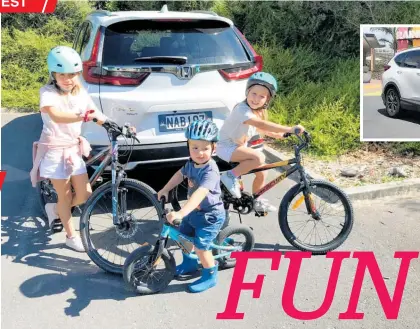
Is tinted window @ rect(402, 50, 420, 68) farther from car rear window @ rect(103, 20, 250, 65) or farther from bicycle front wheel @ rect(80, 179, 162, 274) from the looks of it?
bicycle front wheel @ rect(80, 179, 162, 274)

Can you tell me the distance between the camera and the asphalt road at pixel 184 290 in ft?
11.0

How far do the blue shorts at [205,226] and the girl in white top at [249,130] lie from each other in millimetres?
676

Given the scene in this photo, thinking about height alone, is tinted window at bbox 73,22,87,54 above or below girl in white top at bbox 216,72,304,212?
above

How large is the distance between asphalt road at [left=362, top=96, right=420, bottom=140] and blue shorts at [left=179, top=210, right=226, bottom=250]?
3405mm

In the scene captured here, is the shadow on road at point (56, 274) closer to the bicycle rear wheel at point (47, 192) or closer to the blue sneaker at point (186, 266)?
the bicycle rear wheel at point (47, 192)

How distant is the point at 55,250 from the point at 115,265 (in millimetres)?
712

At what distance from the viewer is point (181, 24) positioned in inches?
195

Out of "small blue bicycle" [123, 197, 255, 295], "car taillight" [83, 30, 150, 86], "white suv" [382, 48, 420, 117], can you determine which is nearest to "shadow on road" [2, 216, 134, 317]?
"small blue bicycle" [123, 197, 255, 295]

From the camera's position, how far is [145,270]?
3.61m

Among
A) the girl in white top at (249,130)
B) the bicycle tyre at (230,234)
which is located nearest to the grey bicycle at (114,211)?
the bicycle tyre at (230,234)

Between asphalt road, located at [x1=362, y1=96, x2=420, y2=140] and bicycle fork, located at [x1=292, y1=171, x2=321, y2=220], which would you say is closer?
bicycle fork, located at [x1=292, y1=171, x2=321, y2=220]

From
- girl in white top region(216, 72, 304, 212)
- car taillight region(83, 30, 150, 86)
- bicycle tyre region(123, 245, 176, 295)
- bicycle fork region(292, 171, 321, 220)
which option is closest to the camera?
bicycle tyre region(123, 245, 176, 295)

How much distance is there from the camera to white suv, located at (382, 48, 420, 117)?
6.57 metres

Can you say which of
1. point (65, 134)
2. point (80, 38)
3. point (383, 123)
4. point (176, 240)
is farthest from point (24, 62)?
point (176, 240)
